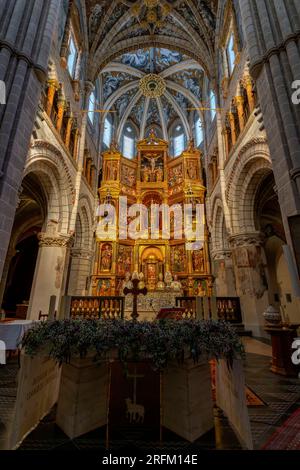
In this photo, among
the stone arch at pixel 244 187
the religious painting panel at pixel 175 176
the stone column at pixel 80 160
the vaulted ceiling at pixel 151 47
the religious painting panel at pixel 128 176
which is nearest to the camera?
the stone arch at pixel 244 187

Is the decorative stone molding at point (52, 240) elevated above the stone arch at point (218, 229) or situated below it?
below

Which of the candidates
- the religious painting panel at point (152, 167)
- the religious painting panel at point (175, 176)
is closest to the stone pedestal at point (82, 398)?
the religious painting panel at point (175, 176)

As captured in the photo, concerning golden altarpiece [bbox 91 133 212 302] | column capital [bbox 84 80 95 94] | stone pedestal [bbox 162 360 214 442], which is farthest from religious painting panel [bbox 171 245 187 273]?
stone pedestal [bbox 162 360 214 442]

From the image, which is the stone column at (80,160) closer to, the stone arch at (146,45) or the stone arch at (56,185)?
the stone arch at (56,185)

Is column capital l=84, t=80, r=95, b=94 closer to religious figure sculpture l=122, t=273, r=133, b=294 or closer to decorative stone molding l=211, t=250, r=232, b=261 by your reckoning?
religious figure sculpture l=122, t=273, r=133, b=294

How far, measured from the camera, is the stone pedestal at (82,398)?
2.61 metres

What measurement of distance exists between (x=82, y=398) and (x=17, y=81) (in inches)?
287

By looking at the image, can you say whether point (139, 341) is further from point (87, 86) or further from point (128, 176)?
point (128, 176)

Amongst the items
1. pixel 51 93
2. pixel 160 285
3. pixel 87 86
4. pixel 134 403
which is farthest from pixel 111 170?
pixel 134 403

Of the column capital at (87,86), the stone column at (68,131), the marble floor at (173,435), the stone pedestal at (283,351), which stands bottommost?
the marble floor at (173,435)

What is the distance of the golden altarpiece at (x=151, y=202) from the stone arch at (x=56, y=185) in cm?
541

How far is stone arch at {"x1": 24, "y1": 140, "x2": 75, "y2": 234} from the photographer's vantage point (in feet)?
33.3
